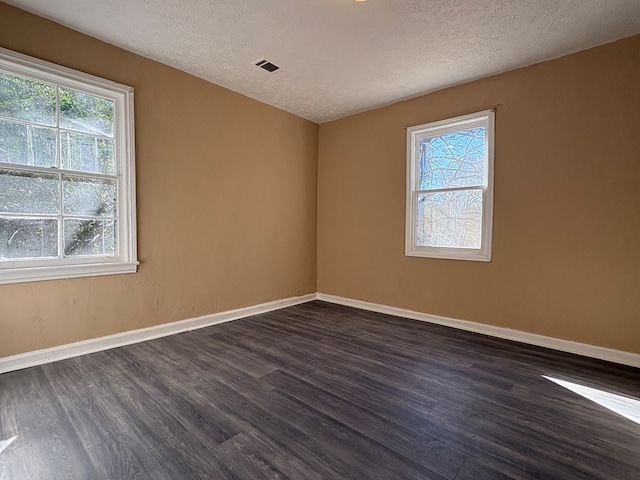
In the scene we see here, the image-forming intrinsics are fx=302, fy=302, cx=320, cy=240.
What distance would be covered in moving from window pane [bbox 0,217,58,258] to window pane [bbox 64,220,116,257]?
0.09 m

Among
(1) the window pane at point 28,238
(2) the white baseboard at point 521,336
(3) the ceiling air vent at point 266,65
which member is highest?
(3) the ceiling air vent at point 266,65

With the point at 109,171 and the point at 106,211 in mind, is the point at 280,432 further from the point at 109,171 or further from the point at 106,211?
the point at 109,171

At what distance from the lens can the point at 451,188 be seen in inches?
141

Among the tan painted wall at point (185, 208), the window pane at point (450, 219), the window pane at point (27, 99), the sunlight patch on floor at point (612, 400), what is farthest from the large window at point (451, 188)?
the window pane at point (27, 99)

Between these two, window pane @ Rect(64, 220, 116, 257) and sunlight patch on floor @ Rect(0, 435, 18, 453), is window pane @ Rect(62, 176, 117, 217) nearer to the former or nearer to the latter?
window pane @ Rect(64, 220, 116, 257)

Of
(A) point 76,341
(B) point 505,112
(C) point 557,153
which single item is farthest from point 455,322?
(A) point 76,341

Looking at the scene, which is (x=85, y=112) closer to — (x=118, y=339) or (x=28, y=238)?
(x=28, y=238)

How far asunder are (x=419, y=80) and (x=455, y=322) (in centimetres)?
279

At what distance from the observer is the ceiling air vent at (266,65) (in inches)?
120

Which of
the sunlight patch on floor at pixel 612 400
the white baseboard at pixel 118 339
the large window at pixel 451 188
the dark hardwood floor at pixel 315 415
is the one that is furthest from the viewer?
the large window at pixel 451 188

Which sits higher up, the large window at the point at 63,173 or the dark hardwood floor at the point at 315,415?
the large window at the point at 63,173

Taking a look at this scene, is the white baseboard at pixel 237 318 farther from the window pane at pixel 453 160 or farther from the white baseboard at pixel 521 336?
the window pane at pixel 453 160

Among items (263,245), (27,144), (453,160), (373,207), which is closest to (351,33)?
(453,160)

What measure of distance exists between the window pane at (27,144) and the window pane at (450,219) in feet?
12.4
